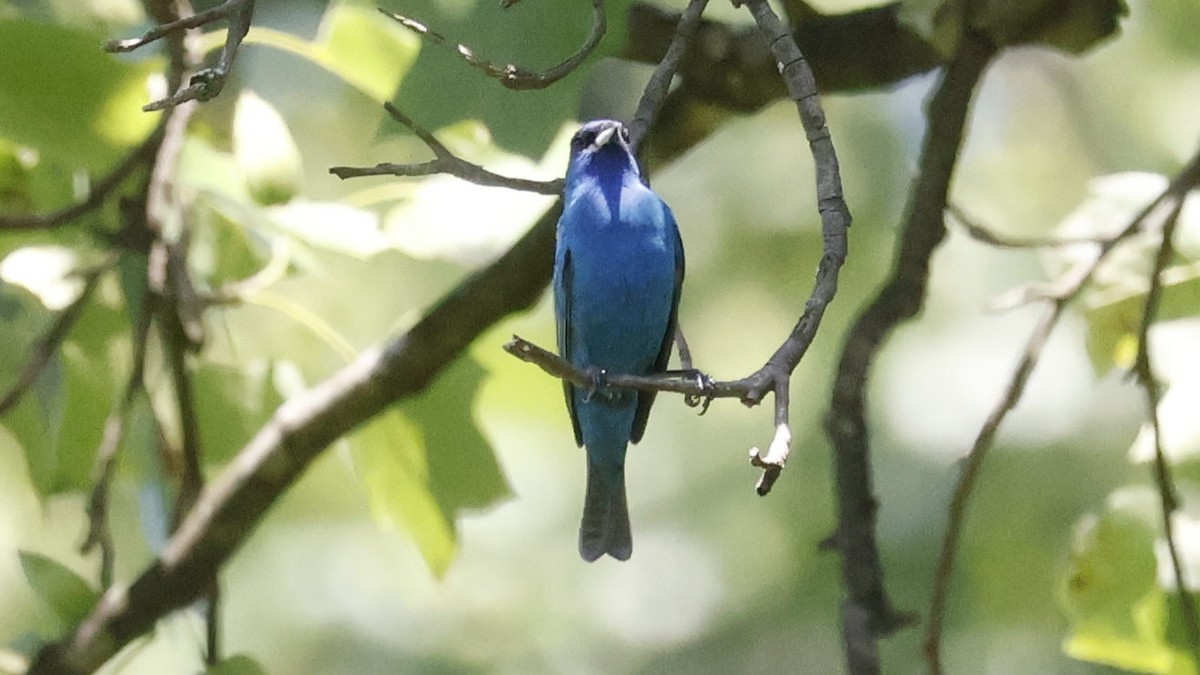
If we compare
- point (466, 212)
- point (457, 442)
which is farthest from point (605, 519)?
point (466, 212)

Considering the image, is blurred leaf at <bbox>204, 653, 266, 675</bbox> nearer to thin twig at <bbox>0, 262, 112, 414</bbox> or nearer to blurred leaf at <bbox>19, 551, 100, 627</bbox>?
blurred leaf at <bbox>19, 551, 100, 627</bbox>

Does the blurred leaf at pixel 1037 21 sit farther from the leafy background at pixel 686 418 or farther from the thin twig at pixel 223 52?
the thin twig at pixel 223 52

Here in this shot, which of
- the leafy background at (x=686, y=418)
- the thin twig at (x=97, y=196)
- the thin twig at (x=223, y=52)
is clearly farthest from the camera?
the leafy background at (x=686, y=418)

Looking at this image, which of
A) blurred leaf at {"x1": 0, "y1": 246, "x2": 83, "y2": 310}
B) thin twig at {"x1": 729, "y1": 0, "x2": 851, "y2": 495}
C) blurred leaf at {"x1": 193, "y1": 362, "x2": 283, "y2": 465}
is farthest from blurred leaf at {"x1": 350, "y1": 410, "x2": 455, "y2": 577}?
thin twig at {"x1": 729, "y1": 0, "x2": 851, "y2": 495}

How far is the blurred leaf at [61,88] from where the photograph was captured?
4.04ft

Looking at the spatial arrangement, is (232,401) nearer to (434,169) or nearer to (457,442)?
(457,442)

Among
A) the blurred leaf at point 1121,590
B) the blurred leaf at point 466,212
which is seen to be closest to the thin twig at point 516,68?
the blurred leaf at point 466,212

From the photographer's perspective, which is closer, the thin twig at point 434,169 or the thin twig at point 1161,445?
the thin twig at point 434,169

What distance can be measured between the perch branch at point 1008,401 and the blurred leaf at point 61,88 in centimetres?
87

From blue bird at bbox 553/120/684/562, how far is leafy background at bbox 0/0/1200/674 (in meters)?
0.09

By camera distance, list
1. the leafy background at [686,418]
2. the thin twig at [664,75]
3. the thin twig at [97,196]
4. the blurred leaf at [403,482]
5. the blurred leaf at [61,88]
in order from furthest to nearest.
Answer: the leafy background at [686,418], the blurred leaf at [403,482], the thin twig at [97,196], the blurred leaf at [61,88], the thin twig at [664,75]

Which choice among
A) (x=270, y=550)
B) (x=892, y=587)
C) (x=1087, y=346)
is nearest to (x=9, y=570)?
(x=270, y=550)

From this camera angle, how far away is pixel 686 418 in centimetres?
250

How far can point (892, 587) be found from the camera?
90.4 inches
